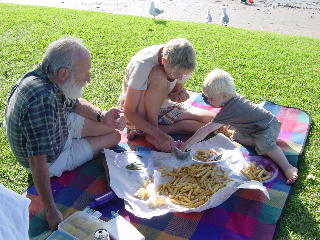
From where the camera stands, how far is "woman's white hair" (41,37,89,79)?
3.08m

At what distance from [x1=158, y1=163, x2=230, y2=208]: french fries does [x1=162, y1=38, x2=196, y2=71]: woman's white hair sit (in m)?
0.97

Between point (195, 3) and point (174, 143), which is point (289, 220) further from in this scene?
point (195, 3)

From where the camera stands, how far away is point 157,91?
13.4 feet

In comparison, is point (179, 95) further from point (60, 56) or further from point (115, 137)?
point (60, 56)

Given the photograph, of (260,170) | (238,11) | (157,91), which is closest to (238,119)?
(260,170)

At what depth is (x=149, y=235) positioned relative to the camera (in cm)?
313

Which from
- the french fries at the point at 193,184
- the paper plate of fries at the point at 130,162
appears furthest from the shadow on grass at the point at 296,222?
the paper plate of fries at the point at 130,162


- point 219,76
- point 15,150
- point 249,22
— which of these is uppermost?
point 219,76

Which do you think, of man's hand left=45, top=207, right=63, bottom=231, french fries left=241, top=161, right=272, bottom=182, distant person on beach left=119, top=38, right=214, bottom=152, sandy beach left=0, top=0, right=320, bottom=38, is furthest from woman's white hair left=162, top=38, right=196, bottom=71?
sandy beach left=0, top=0, right=320, bottom=38

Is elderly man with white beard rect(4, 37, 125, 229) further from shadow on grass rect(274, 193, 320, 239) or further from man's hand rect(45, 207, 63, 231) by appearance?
shadow on grass rect(274, 193, 320, 239)

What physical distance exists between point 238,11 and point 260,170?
42.9ft

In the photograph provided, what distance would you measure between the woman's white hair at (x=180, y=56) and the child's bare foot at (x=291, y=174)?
4.41ft

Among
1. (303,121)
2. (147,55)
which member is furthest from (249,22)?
(147,55)

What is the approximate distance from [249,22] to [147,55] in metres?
10.9
